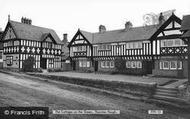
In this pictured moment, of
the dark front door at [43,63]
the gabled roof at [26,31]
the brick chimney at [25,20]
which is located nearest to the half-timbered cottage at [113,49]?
the dark front door at [43,63]

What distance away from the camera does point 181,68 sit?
23.1 metres

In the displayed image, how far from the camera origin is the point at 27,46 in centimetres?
3388

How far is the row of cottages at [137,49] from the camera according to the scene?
23.6 meters

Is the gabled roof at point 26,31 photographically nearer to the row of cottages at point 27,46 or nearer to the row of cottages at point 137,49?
the row of cottages at point 27,46

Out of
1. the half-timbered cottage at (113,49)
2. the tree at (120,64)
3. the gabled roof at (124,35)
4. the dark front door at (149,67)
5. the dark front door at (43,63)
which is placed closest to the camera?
the dark front door at (149,67)

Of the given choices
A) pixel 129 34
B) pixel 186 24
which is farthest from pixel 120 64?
pixel 186 24

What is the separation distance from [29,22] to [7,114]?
3652 centimetres

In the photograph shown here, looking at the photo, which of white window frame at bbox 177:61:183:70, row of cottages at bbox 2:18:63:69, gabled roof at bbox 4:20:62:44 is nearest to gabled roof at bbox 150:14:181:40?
white window frame at bbox 177:61:183:70

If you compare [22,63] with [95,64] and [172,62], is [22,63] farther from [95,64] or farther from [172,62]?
[172,62]

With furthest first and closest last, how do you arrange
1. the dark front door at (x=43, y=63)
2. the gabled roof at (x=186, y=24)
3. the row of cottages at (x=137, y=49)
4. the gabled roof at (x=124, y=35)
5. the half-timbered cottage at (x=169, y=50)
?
the dark front door at (x=43, y=63), the gabled roof at (x=124, y=35), the row of cottages at (x=137, y=49), the half-timbered cottage at (x=169, y=50), the gabled roof at (x=186, y=24)

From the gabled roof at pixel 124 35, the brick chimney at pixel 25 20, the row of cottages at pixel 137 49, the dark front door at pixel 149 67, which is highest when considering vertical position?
the brick chimney at pixel 25 20

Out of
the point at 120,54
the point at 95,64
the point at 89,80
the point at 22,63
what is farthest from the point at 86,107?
the point at 22,63

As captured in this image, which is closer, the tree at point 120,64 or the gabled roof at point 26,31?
the tree at point 120,64

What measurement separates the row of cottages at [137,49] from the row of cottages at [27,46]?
5.67 metres
